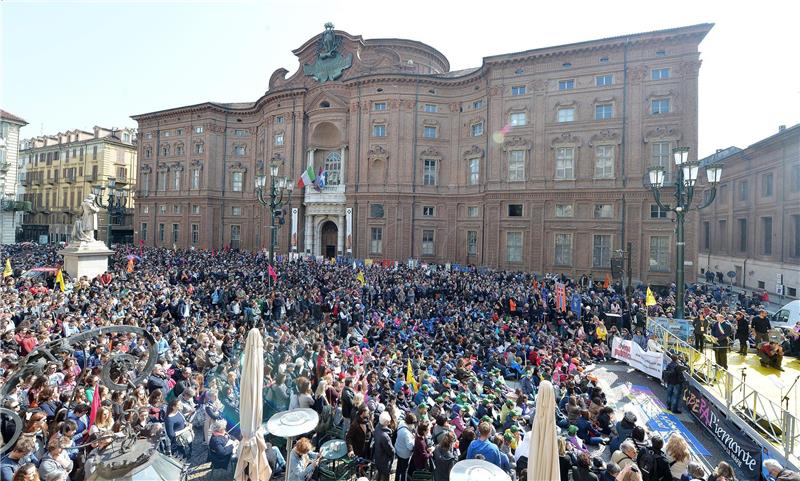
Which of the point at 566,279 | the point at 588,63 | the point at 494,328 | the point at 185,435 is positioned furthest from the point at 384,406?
the point at 588,63

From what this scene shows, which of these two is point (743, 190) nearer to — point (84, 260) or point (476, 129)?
point (476, 129)

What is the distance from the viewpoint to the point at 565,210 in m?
33.4

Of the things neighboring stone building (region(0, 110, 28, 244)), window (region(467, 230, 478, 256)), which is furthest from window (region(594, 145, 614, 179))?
neighboring stone building (region(0, 110, 28, 244))

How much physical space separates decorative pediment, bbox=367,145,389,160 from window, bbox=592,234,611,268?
19.4m

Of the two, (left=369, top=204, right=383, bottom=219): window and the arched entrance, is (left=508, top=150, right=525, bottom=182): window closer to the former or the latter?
(left=369, top=204, right=383, bottom=219): window

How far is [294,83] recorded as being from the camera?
44.5 meters

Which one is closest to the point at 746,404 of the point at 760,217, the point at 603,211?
the point at 603,211

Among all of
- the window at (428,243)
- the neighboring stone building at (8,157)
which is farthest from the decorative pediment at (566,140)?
the neighboring stone building at (8,157)

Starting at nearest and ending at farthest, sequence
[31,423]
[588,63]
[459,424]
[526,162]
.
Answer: [31,423] → [459,424] → [588,63] → [526,162]

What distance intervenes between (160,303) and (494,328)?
13930 millimetres

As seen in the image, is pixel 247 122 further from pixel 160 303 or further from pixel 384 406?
pixel 384 406

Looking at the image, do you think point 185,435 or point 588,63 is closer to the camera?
point 185,435

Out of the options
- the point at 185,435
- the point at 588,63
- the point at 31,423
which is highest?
the point at 588,63

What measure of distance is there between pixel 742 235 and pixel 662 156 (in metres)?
14.8
